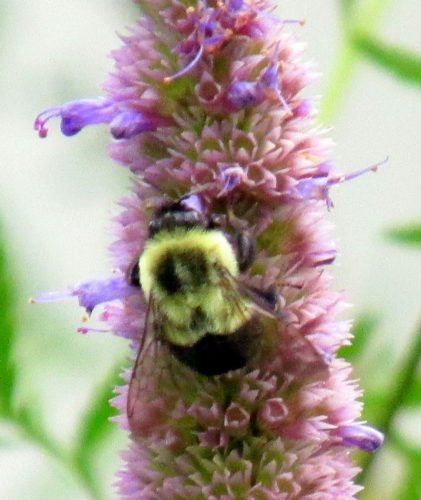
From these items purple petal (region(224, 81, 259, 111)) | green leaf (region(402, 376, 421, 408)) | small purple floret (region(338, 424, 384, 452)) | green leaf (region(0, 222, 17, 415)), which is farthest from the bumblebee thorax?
green leaf (region(402, 376, 421, 408))

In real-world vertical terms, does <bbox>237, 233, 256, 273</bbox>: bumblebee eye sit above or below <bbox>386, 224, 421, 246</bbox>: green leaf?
above

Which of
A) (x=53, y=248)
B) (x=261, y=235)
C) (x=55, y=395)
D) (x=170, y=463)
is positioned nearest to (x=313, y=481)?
(x=170, y=463)

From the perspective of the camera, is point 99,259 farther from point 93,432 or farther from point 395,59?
point 395,59

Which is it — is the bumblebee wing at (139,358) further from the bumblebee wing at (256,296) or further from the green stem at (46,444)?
the green stem at (46,444)

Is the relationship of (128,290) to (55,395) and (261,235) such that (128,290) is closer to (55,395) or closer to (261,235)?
(261,235)

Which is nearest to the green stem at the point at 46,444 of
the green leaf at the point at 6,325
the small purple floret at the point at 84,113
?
the green leaf at the point at 6,325

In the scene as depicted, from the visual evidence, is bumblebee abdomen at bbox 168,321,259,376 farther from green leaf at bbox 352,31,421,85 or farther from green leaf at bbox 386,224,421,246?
green leaf at bbox 352,31,421,85

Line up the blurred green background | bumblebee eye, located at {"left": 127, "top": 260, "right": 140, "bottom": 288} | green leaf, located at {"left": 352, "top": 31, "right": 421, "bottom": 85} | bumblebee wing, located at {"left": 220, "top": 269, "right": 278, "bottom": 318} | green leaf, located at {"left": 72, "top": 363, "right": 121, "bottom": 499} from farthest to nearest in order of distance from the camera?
green leaf, located at {"left": 72, "top": 363, "right": 121, "bottom": 499} < the blurred green background < green leaf, located at {"left": 352, "top": 31, "right": 421, "bottom": 85} < bumblebee eye, located at {"left": 127, "top": 260, "right": 140, "bottom": 288} < bumblebee wing, located at {"left": 220, "top": 269, "right": 278, "bottom": 318}
